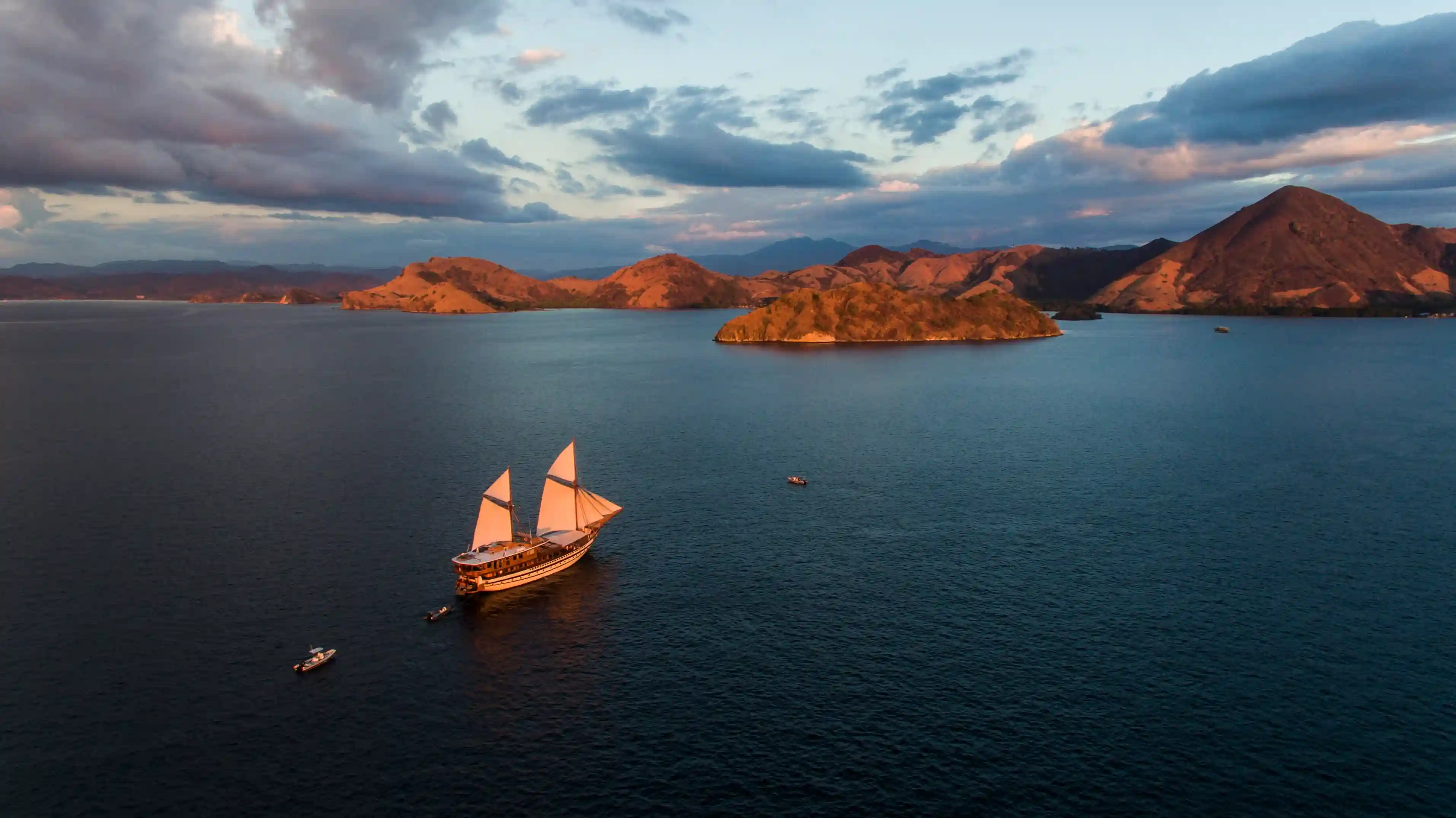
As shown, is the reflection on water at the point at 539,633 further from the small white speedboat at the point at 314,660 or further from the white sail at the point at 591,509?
the small white speedboat at the point at 314,660

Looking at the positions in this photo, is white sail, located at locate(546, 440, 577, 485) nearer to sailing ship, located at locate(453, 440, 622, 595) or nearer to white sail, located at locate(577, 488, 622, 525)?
sailing ship, located at locate(453, 440, 622, 595)

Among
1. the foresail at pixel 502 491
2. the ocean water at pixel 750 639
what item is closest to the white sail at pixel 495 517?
the foresail at pixel 502 491

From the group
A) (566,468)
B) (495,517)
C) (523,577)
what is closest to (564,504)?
(566,468)

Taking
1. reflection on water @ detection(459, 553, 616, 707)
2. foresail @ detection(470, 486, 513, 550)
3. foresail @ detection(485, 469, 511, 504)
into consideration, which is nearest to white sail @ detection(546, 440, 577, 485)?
foresail @ detection(485, 469, 511, 504)

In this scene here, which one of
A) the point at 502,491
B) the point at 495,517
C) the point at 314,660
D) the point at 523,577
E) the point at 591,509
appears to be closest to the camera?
the point at 314,660

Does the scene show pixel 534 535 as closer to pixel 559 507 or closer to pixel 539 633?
pixel 559 507

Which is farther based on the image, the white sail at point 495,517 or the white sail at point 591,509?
the white sail at point 591,509

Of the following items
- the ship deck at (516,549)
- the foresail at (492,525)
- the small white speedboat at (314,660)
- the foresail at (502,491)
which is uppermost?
the foresail at (502,491)
